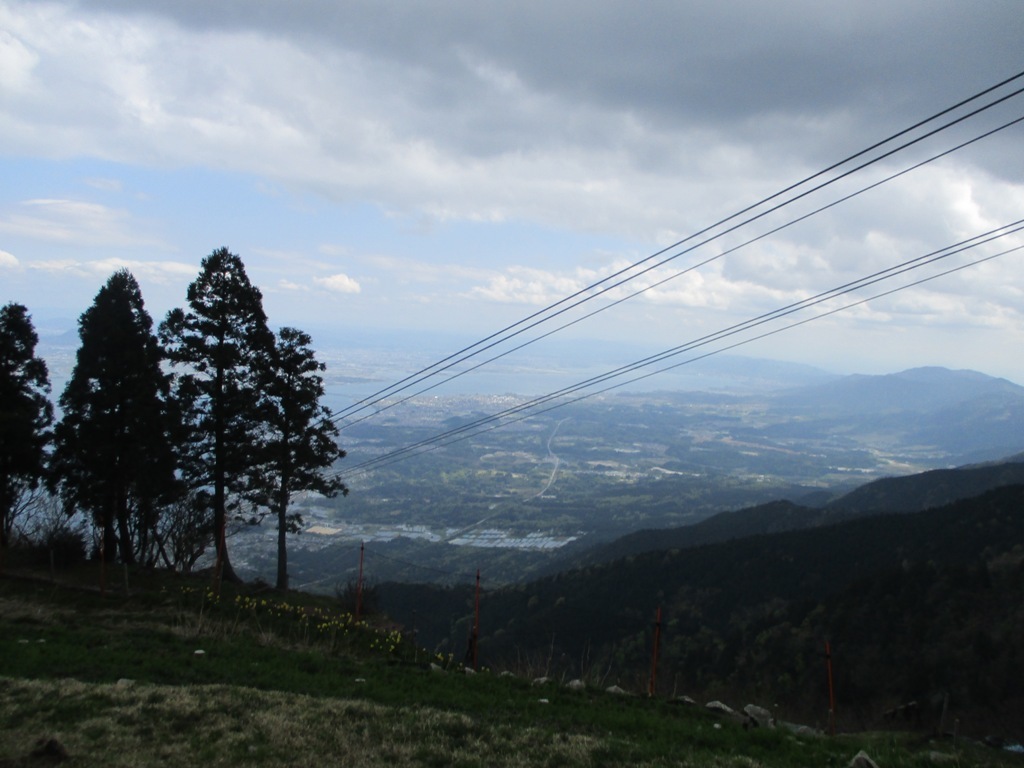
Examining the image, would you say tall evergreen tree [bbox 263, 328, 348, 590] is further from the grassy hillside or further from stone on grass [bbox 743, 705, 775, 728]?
stone on grass [bbox 743, 705, 775, 728]

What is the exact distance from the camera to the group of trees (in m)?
21.4

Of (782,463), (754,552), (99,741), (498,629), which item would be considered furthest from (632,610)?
(782,463)

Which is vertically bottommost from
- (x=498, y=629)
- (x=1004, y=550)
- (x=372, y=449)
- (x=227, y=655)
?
(x=498, y=629)

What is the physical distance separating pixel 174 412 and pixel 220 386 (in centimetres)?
145

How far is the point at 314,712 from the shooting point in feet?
25.3

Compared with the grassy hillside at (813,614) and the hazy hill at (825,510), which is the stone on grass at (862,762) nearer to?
the grassy hillside at (813,614)

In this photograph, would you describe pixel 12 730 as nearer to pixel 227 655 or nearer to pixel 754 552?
pixel 227 655

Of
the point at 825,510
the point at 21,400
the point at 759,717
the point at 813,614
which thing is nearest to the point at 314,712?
the point at 759,717

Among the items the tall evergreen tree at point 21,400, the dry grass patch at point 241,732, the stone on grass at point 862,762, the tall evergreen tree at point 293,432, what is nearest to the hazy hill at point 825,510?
the tall evergreen tree at point 293,432

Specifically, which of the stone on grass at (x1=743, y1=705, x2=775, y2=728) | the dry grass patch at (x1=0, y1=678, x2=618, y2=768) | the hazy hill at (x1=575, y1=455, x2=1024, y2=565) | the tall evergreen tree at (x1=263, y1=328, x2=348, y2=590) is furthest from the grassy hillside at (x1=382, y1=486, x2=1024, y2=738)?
the hazy hill at (x1=575, y1=455, x2=1024, y2=565)

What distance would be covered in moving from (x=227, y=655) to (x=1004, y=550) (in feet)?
102

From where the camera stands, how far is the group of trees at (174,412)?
2144 cm

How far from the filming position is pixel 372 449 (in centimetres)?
7600

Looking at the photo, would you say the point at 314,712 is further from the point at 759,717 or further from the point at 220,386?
the point at 220,386
